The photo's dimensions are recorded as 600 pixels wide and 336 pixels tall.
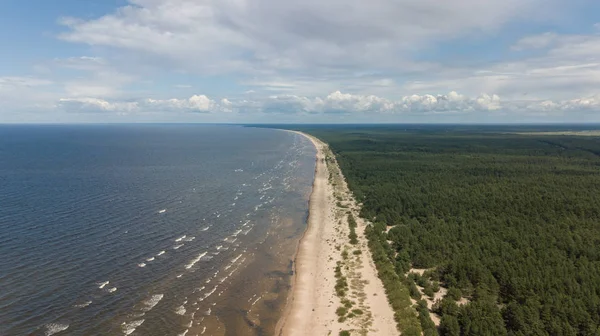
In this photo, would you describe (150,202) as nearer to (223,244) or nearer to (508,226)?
(223,244)

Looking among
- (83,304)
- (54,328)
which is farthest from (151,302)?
(54,328)

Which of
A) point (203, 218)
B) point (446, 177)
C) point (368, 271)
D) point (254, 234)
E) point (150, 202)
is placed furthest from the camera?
point (446, 177)

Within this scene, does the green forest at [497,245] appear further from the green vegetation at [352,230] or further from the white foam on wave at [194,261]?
the white foam on wave at [194,261]

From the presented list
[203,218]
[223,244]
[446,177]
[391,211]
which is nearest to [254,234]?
[223,244]

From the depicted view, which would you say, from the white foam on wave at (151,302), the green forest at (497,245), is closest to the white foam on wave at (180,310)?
the white foam on wave at (151,302)

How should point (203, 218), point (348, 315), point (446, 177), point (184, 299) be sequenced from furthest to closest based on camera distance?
point (446, 177)
point (203, 218)
point (184, 299)
point (348, 315)

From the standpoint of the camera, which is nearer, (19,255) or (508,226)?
(19,255)

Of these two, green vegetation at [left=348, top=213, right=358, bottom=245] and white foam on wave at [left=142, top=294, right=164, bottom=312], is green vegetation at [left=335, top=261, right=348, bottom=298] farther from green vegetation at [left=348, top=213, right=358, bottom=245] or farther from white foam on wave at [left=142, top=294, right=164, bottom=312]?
white foam on wave at [left=142, top=294, right=164, bottom=312]

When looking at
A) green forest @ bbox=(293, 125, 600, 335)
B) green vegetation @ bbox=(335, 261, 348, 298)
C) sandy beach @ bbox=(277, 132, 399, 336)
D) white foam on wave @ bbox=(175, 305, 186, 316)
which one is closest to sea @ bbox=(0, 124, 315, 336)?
white foam on wave @ bbox=(175, 305, 186, 316)
